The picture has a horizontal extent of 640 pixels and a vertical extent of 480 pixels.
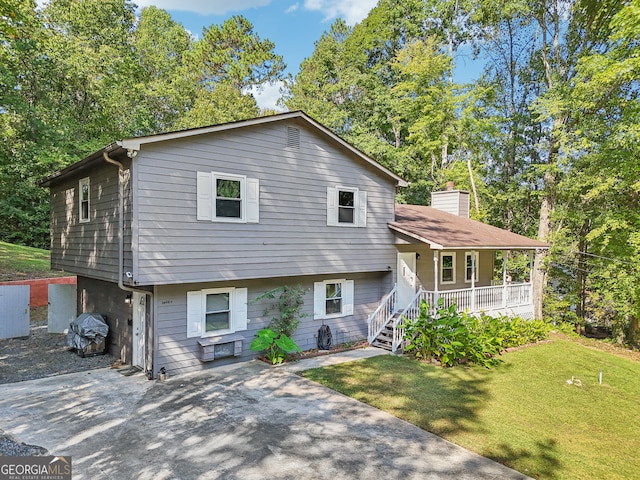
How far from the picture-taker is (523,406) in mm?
7801

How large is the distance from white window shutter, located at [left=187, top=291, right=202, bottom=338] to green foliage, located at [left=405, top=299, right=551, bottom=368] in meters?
5.62

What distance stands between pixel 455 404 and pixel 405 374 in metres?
1.88

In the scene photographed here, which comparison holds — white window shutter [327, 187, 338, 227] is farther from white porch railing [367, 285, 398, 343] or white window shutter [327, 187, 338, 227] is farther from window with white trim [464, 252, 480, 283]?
window with white trim [464, 252, 480, 283]

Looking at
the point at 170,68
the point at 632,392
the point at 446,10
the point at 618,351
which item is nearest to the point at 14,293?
the point at 632,392

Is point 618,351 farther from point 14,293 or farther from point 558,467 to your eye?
point 14,293

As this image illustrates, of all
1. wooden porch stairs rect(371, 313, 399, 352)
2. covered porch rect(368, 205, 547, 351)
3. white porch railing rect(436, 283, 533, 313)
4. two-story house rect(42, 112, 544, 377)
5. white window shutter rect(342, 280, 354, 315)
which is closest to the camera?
two-story house rect(42, 112, 544, 377)

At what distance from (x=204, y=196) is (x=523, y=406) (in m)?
8.05

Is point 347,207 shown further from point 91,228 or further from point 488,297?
point 91,228

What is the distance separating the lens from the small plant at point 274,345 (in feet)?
32.9

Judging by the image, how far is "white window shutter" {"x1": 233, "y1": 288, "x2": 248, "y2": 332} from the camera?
10.1 meters

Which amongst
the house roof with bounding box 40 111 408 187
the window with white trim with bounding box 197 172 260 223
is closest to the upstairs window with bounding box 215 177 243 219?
the window with white trim with bounding box 197 172 260 223

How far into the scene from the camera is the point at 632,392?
373 inches

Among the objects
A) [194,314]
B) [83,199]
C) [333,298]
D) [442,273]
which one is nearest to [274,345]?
[194,314]

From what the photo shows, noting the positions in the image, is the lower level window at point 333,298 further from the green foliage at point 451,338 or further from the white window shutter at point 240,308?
the white window shutter at point 240,308
